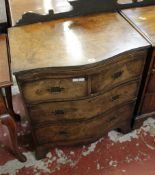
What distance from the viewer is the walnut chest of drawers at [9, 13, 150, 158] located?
3.40 feet

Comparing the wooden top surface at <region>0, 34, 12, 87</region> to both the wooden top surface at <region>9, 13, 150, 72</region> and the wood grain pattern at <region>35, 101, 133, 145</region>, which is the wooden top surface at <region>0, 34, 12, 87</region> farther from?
the wood grain pattern at <region>35, 101, 133, 145</region>

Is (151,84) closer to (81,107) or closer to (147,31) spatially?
(147,31)

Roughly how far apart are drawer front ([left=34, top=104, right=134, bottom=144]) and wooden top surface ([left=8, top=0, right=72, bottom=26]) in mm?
653

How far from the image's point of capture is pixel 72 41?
3.75 feet

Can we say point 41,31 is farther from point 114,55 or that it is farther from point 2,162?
point 2,162

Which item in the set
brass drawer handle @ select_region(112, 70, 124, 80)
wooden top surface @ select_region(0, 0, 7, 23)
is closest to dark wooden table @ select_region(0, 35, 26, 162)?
wooden top surface @ select_region(0, 0, 7, 23)

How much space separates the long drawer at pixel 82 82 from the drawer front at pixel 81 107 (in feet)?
0.18

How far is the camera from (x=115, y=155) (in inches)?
62.2

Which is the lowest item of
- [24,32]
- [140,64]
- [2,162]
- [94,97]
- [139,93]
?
[2,162]

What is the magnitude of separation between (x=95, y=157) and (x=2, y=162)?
63cm

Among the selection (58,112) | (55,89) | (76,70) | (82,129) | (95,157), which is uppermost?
(76,70)

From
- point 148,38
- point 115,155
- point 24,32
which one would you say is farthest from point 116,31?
point 115,155

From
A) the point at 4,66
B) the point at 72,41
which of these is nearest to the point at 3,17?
the point at 4,66

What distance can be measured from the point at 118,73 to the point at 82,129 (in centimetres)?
43
